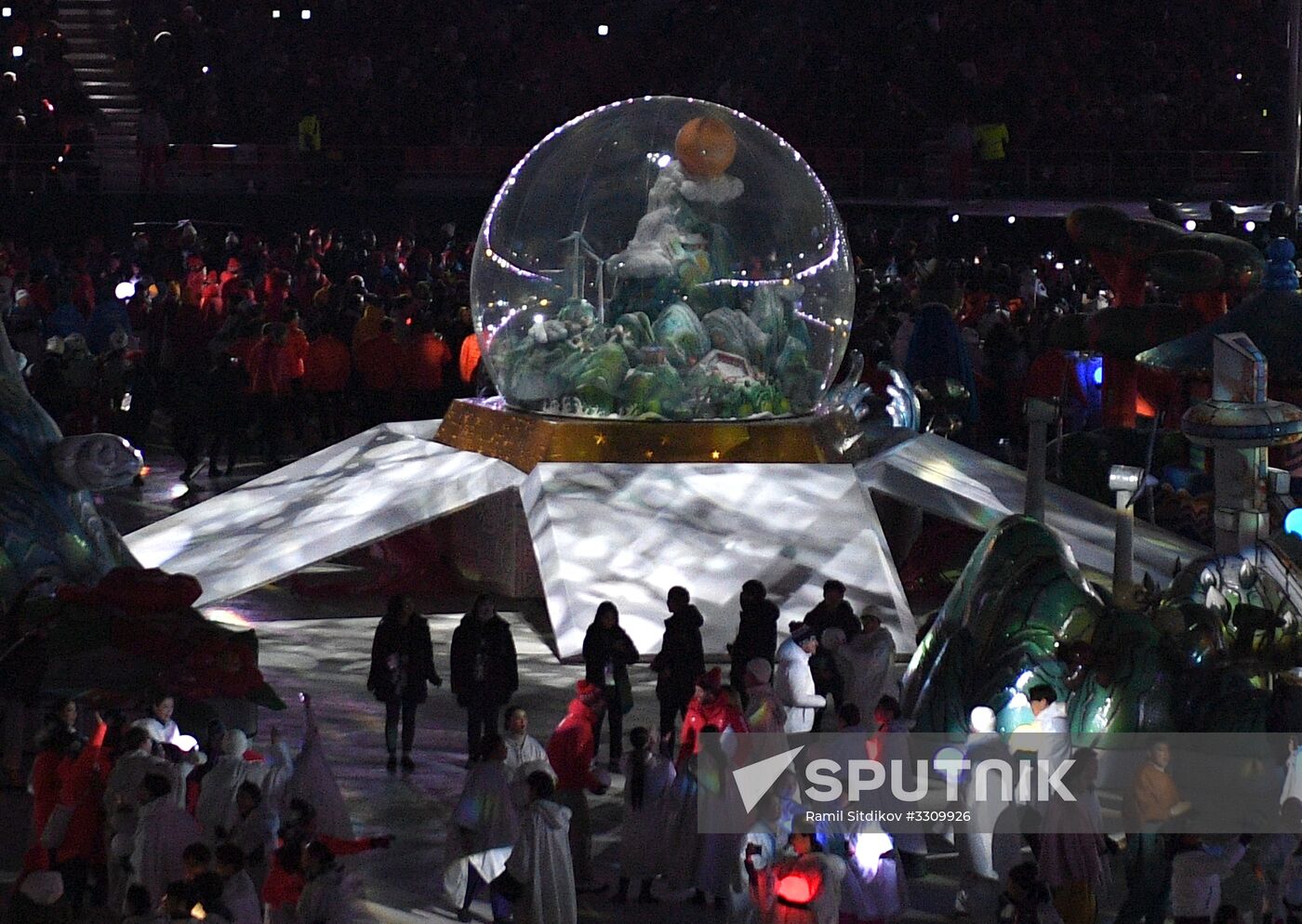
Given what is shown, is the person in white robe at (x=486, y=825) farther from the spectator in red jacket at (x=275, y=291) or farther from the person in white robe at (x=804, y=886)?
the spectator in red jacket at (x=275, y=291)

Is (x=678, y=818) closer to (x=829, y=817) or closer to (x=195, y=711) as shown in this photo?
(x=829, y=817)

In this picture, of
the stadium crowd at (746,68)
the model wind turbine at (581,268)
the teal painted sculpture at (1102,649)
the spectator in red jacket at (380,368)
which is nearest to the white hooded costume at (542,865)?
the teal painted sculpture at (1102,649)

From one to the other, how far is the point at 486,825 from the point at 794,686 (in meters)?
2.00

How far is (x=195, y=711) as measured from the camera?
10.9 metres

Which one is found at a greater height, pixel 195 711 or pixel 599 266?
pixel 599 266

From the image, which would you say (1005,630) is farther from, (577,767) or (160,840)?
(160,840)

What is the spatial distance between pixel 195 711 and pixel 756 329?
4.99 m

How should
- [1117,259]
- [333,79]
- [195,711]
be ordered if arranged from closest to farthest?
[195,711]
[1117,259]
[333,79]

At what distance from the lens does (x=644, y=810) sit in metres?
9.46

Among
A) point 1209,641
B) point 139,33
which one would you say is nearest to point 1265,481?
point 1209,641

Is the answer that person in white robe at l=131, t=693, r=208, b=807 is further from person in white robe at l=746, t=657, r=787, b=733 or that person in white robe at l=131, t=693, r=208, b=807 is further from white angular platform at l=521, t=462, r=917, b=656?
white angular platform at l=521, t=462, r=917, b=656

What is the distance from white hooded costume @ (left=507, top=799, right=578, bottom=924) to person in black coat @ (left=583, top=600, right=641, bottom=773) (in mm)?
2175

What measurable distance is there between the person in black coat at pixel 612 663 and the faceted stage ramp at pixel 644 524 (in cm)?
151

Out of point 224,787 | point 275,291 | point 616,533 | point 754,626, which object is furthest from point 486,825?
point 275,291
